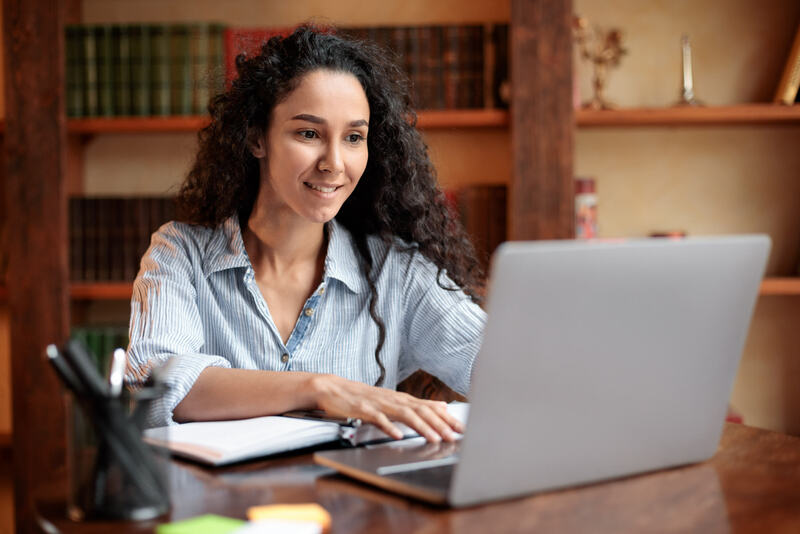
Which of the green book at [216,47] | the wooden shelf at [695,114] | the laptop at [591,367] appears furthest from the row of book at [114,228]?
the laptop at [591,367]

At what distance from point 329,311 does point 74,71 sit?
1.47 meters

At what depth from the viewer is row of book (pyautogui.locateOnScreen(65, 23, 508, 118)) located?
8.38ft

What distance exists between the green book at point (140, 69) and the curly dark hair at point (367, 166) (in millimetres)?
916

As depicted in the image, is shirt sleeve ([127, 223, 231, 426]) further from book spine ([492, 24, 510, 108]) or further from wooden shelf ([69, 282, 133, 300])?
book spine ([492, 24, 510, 108])

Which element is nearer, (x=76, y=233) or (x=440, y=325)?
(x=440, y=325)

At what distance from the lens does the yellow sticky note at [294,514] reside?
729mm

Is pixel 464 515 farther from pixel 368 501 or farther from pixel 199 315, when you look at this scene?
pixel 199 315

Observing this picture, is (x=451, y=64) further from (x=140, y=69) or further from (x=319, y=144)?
(x=319, y=144)

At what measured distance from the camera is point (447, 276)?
1.66 metres

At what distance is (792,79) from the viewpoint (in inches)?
101

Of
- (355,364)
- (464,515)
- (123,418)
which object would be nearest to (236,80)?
(355,364)

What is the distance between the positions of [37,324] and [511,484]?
2142 mm

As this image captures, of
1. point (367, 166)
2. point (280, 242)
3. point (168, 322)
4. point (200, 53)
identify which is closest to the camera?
point (168, 322)

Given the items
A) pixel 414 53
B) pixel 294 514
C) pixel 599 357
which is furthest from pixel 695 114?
pixel 294 514
